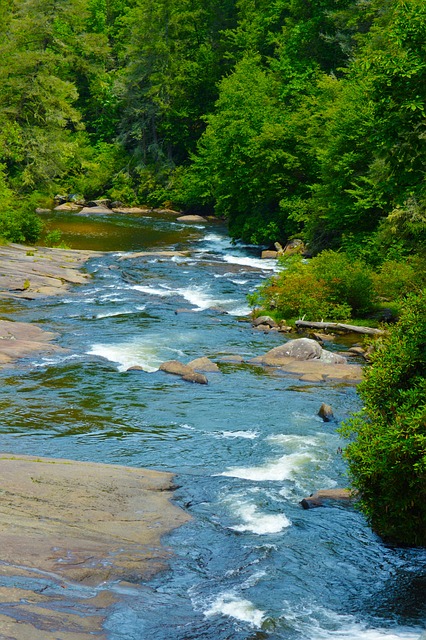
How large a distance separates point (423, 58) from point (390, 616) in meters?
11.3

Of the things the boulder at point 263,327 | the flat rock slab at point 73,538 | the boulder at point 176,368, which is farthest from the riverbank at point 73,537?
the boulder at point 263,327

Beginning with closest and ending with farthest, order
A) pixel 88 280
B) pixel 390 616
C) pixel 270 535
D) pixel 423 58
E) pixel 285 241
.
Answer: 1. pixel 390 616
2. pixel 270 535
3. pixel 423 58
4. pixel 88 280
5. pixel 285 241

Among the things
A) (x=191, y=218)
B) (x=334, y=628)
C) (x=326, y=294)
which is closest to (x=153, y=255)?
(x=326, y=294)

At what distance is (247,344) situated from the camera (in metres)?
25.2

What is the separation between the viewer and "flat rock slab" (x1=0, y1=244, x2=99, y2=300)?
32.5 meters

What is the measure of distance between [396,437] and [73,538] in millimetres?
4351

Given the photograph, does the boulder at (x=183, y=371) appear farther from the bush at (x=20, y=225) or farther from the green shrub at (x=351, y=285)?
the bush at (x=20, y=225)

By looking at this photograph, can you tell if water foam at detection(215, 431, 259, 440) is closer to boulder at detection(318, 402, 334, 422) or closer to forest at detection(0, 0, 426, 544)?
boulder at detection(318, 402, 334, 422)

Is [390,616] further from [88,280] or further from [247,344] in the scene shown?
[88,280]

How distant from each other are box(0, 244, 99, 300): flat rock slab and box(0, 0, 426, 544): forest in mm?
3603

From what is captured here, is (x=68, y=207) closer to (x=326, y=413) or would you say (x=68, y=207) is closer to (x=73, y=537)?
(x=326, y=413)

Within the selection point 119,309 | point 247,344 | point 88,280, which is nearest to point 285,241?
point 88,280

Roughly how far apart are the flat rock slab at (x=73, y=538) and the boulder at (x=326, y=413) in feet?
15.8

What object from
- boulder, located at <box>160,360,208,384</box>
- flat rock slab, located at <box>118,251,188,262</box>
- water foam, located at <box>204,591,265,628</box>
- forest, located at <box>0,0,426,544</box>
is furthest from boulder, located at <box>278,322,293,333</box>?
water foam, located at <box>204,591,265,628</box>
